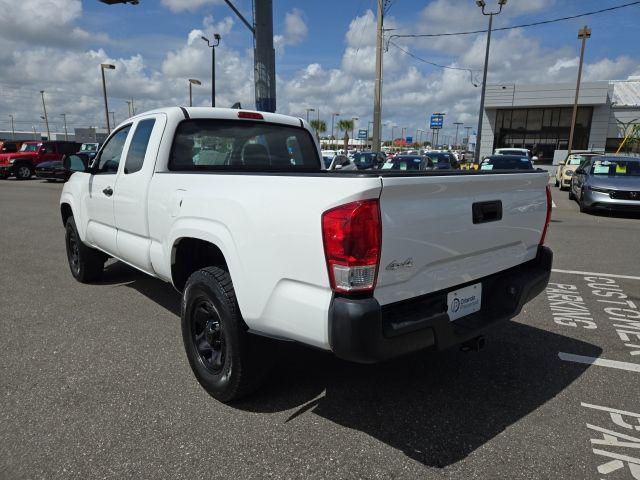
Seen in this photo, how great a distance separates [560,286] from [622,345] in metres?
1.77

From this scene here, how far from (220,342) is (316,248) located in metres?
1.21

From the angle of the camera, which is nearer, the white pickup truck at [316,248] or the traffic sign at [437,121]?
the white pickup truck at [316,248]

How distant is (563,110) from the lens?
39.5 m

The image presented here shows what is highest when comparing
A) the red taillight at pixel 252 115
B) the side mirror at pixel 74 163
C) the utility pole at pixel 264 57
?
the utility pole at pixel 264 57

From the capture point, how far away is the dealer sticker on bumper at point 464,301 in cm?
261

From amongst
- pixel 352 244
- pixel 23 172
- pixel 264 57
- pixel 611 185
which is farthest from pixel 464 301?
pixel 23 172

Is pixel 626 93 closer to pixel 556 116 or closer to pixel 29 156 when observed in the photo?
pixel 556 116

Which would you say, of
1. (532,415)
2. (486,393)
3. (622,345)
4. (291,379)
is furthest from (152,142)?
(622,345)

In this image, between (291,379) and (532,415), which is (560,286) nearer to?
(532,415)

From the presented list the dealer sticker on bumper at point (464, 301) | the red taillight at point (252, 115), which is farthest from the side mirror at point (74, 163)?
the dealer sticker on bumper at point (464, 301)

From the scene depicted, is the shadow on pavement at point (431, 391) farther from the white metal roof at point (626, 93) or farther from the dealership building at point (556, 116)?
the white metal roof at point (626, 93)

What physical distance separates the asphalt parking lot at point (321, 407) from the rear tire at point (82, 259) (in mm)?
811

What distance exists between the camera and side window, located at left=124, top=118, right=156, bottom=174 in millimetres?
3811

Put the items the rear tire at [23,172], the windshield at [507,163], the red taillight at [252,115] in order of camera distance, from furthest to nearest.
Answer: the rear tire at [23,172] → the windshield at [507,163] → the red taillight at [252,115]
